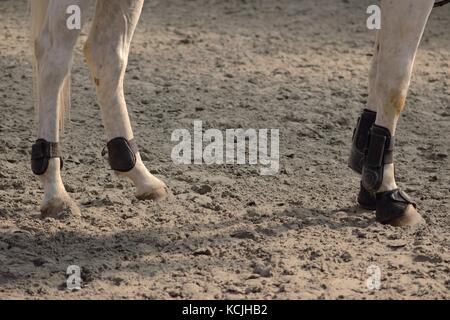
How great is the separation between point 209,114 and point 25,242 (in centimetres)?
198

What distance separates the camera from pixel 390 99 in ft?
14.7

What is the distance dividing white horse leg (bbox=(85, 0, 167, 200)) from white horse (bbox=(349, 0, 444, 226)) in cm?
95

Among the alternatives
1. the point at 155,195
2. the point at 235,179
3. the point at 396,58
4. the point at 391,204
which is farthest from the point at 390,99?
the point at 155,195

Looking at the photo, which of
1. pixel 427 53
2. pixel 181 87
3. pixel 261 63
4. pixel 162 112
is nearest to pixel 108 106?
pixel 162 112

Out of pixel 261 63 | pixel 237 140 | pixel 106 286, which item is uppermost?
pixel 261 63

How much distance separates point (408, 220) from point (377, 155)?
304 mm

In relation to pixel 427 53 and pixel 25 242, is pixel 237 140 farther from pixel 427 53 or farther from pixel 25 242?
pixel 427 53

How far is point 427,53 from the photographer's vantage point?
732cm

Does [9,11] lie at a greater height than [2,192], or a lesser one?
greater

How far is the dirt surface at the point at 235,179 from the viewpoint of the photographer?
12.9 ft

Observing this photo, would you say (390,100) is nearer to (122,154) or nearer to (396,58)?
(396,58)

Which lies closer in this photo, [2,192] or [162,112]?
[2,192]

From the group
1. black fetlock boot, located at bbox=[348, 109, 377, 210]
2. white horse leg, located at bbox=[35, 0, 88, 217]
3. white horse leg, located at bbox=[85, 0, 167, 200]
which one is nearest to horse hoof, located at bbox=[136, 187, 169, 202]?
white horse leg, located at bbox=[85, 0, 167, 200]

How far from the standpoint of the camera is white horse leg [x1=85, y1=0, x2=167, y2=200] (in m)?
4.64
